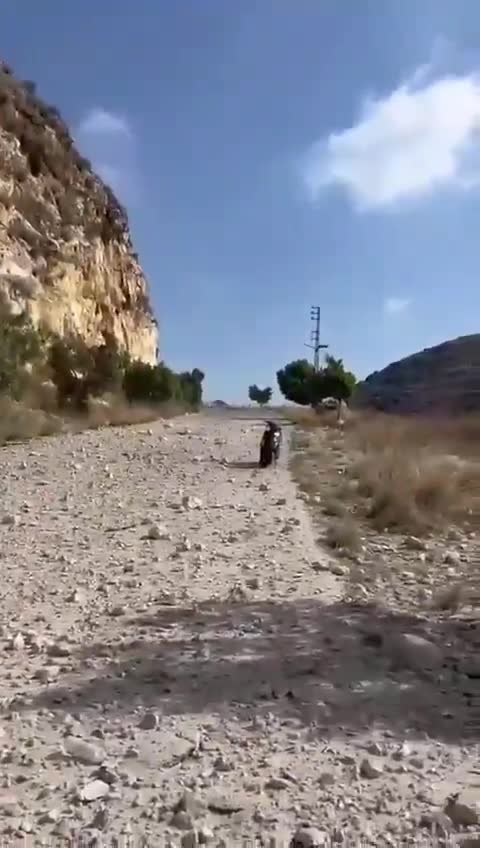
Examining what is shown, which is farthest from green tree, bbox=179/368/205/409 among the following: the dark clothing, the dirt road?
the dirt road

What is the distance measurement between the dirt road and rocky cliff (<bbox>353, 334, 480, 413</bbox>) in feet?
115

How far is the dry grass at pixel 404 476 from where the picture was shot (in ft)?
33.2

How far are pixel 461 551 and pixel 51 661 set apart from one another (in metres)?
5.32

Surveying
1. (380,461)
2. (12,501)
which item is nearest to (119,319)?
(380,461)

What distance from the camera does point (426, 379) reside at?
68500 mm

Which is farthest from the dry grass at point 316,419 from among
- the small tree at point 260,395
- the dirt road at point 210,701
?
the small tree at point 260,395

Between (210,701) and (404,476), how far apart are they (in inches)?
352

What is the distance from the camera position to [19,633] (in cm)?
461

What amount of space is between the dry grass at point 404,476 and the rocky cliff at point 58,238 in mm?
10742

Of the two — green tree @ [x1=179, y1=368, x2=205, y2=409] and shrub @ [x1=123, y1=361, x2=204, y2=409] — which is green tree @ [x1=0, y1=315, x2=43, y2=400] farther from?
green tree @ [x1=179, y1=368, x2=205, y2=409]

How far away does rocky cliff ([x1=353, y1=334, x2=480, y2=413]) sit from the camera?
4894 centimetres

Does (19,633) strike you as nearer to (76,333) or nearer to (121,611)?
(121,611)

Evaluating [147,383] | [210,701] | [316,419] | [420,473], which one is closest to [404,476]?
[420,473]

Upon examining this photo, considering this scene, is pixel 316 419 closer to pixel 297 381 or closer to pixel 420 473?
pixel 297 381
